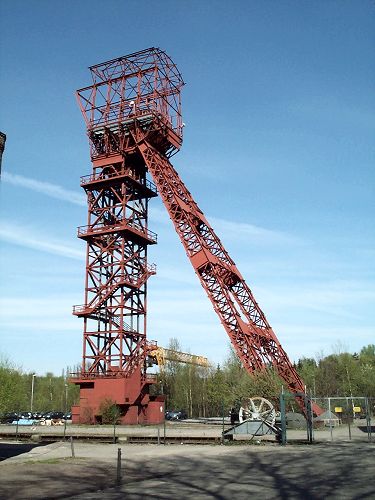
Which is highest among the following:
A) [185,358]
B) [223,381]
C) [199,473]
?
[185,358]

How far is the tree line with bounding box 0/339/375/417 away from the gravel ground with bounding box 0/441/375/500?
19586 mm

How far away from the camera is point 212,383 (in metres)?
65.9

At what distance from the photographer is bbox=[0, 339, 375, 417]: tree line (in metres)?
55.7

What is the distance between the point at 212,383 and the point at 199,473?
1971 inches

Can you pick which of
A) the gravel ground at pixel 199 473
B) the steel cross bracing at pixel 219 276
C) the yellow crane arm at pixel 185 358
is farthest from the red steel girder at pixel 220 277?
the yellow crane arm at pixel 185 358

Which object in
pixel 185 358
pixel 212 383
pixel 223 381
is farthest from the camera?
pixel 185 358

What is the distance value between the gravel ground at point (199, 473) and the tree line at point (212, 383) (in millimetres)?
19586

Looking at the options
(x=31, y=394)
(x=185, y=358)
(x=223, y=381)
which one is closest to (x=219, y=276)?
(x=223, y=381)

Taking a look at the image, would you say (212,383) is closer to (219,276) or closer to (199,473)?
(219,276)

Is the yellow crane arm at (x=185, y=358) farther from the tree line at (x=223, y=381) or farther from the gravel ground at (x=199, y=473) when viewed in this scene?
the gravel ground at (x=199, y=473)

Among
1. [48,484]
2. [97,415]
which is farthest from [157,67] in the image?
[48,484]

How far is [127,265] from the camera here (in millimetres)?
47406

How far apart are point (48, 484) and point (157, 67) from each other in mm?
43108

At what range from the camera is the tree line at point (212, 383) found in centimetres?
5569
